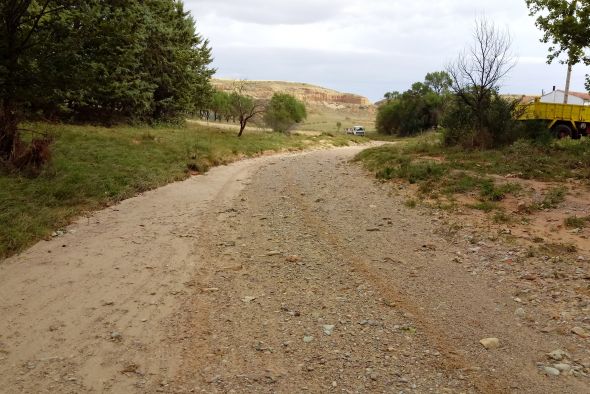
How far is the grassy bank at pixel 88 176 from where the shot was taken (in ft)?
28.1

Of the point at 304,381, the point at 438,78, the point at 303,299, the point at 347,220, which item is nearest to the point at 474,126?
the point at 347,220

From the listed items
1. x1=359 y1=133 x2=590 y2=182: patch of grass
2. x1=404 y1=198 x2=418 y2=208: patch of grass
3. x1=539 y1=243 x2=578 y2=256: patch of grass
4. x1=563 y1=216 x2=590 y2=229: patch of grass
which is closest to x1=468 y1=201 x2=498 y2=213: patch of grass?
x1=404 y1=198 x2=418 y2=208: patch of grass

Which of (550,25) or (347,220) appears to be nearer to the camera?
(347,220)

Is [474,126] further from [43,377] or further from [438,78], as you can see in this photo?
[438,78]

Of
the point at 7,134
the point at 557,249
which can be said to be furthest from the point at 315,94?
the point at 557,249

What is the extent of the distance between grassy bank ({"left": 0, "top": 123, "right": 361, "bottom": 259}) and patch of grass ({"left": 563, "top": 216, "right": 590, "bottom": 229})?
928cm

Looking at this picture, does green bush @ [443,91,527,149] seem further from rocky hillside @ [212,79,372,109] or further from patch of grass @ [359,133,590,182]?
rocky hillside @ [212,79,372,109]

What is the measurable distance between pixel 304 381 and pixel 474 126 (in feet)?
54.6

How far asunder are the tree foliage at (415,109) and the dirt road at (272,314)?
44.8 m

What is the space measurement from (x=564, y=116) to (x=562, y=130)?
→ 2.36ft

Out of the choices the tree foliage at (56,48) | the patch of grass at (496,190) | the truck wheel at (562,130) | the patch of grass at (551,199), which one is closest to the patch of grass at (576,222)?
the patch of grass at (551,199)

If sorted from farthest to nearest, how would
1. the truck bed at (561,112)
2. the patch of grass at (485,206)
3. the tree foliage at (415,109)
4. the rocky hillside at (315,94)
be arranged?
the rocky hillside at (315,94) < the tree foliage at (415,109) < the truck bed at (561,112) < the patch of grass at (485,206)

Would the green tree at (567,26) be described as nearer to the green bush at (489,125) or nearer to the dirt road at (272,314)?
the green bush at (489,125)

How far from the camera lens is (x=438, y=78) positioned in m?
59.4
